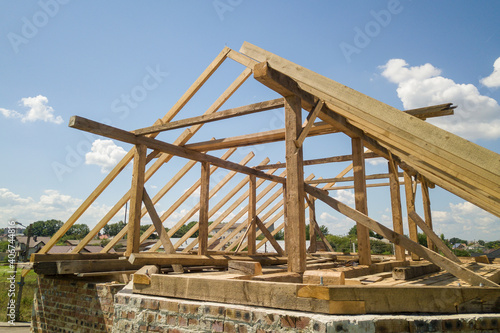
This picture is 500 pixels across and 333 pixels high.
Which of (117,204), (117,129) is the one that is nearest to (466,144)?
(117,129)

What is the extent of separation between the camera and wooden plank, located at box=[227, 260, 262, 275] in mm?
3525

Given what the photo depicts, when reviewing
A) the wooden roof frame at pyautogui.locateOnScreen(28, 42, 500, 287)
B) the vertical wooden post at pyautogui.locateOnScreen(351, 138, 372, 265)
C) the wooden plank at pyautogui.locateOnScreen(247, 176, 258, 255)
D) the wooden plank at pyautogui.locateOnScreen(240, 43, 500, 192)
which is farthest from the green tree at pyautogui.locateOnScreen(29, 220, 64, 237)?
the wooden plank at pyautogui.locateOnScreen(240, 43, 500, 192)

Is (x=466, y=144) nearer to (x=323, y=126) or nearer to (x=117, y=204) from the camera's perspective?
(x=323, y=126)

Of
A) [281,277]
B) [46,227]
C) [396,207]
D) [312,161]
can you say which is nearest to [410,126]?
[281,277]

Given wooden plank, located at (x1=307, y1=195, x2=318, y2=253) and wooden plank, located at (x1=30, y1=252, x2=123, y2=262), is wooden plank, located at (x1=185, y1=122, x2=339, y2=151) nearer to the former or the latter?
wooden plank, located at (x1=30, y1=252, x2=123, y2=262)

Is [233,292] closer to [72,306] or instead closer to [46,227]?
[72,306]

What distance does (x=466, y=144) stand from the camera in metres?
1.83

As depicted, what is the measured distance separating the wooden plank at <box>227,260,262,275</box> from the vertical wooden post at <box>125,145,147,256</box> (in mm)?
2575

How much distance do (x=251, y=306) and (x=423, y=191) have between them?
29.5 ft

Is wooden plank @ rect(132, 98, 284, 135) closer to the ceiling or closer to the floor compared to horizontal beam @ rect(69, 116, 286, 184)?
closer to the ceiling

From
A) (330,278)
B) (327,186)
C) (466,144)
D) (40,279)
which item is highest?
(327,186)

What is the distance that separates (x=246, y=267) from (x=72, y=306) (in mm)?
3509

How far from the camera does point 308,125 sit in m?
4.16

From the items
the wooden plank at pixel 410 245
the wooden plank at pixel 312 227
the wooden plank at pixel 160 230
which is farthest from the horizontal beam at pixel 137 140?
the wooden plank at pixel 312 227
